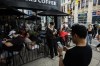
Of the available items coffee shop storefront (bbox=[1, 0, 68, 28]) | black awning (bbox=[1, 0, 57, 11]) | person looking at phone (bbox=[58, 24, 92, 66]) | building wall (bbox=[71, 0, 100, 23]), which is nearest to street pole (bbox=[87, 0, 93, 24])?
building wall (bbox=[71, 0, 100, 23])

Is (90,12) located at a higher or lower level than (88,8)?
lower

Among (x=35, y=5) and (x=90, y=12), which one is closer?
(x=35, y=5)

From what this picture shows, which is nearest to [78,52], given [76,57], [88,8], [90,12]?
[76,57]

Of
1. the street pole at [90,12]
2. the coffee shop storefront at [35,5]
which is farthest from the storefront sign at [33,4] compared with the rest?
the street pole at [90,12]

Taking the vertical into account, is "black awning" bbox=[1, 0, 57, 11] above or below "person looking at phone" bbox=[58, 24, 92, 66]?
above

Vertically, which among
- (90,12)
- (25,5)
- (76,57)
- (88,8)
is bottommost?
(76,57)

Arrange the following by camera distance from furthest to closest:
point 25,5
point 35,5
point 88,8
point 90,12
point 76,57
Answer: point 88,8 < point 90,12 < point 35,5 < point 25,5 < point 76,57

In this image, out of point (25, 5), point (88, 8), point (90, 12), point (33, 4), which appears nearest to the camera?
point (25, 5)

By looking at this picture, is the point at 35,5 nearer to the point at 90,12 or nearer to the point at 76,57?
the point at 76,57

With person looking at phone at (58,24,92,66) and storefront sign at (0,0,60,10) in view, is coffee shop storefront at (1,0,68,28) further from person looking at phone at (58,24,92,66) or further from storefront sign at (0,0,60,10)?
person looking at phone at (58,24,92,66)

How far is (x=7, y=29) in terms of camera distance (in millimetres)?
9875

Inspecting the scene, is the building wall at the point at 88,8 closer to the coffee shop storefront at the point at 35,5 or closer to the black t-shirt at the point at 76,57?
the coffee shop storefront at the point at 35,5

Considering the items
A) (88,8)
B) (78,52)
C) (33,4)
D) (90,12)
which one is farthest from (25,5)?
(88,8)

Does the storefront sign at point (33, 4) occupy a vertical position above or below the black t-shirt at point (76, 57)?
above
